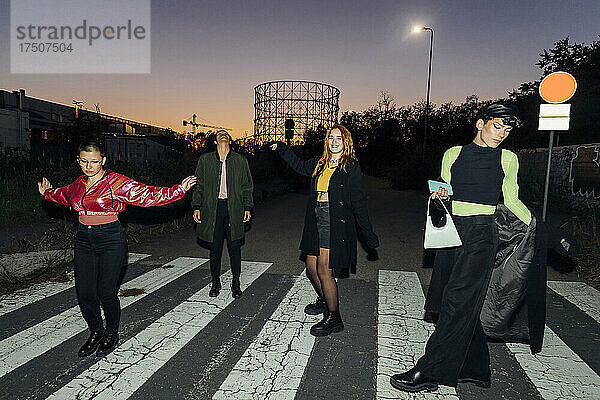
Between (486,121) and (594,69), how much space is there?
94.4 ft

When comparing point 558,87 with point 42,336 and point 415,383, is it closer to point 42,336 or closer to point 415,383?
point 415,383

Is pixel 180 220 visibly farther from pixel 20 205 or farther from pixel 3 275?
pixel 3 275

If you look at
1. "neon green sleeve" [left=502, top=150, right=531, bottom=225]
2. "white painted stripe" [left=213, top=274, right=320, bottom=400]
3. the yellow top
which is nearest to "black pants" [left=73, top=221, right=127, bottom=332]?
"white painted stripe" [left=213, top=274, right=320, bottom=400]

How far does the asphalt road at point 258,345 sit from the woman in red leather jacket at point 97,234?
0.41m

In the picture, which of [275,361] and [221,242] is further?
[221,242]

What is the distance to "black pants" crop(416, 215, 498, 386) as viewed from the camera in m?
3.16

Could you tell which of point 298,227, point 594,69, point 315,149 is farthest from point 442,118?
point 298,227

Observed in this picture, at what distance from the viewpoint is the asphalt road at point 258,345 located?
11.0 feet

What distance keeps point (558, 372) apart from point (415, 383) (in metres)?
1.41

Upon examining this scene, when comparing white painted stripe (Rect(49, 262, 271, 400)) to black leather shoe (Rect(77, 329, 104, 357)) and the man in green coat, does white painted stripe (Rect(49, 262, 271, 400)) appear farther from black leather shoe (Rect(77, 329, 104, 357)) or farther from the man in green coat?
the man in green coat

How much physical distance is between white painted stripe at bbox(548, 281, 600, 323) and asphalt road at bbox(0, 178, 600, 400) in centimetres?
1

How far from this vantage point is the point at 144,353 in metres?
3.90

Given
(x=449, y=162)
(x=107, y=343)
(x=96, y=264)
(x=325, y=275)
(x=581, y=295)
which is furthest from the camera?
(x=581, y=295)

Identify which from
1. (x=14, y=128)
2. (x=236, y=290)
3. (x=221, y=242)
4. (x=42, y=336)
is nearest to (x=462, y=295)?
(x=236, y=290)
